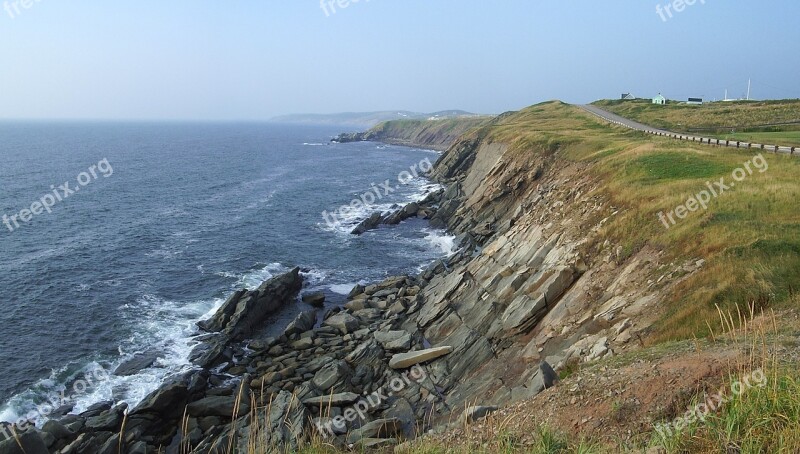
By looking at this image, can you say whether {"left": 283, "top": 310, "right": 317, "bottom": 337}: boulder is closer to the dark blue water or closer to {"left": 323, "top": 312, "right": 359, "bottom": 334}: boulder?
{"left": 323, "top": 312, "right": 359, "bottom": 334}: boulder

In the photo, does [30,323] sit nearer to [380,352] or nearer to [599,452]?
[380,352]

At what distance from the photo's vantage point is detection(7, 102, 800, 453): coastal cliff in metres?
19.8

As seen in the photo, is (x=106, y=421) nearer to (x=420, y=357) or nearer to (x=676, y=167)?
(x=420, y=357)

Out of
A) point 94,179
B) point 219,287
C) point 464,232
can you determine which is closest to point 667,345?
point 219,287

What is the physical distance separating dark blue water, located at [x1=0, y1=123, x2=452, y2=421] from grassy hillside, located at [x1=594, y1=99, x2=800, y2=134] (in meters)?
40.3

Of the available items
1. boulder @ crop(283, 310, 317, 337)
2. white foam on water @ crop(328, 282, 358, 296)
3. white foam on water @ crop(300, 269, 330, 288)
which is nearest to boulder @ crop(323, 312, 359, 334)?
boulder @ crop(283, 310, 317, 337)

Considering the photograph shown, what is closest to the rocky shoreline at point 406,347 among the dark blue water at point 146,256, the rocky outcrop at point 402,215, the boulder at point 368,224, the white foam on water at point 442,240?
the dark blue water at point 146,256

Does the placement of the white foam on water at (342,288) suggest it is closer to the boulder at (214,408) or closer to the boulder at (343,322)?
the boulder at (343,322)

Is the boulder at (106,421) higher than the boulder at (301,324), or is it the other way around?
the boulder at (106,421)

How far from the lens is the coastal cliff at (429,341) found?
19.8 metres

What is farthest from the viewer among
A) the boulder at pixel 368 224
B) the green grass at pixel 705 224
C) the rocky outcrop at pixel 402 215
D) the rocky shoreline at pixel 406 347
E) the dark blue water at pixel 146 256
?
A: the rocky outcrop at pixel 402 215

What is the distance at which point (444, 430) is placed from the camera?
46.4ft

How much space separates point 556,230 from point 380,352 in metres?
14.8

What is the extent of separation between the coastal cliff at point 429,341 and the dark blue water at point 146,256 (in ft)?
11.0
